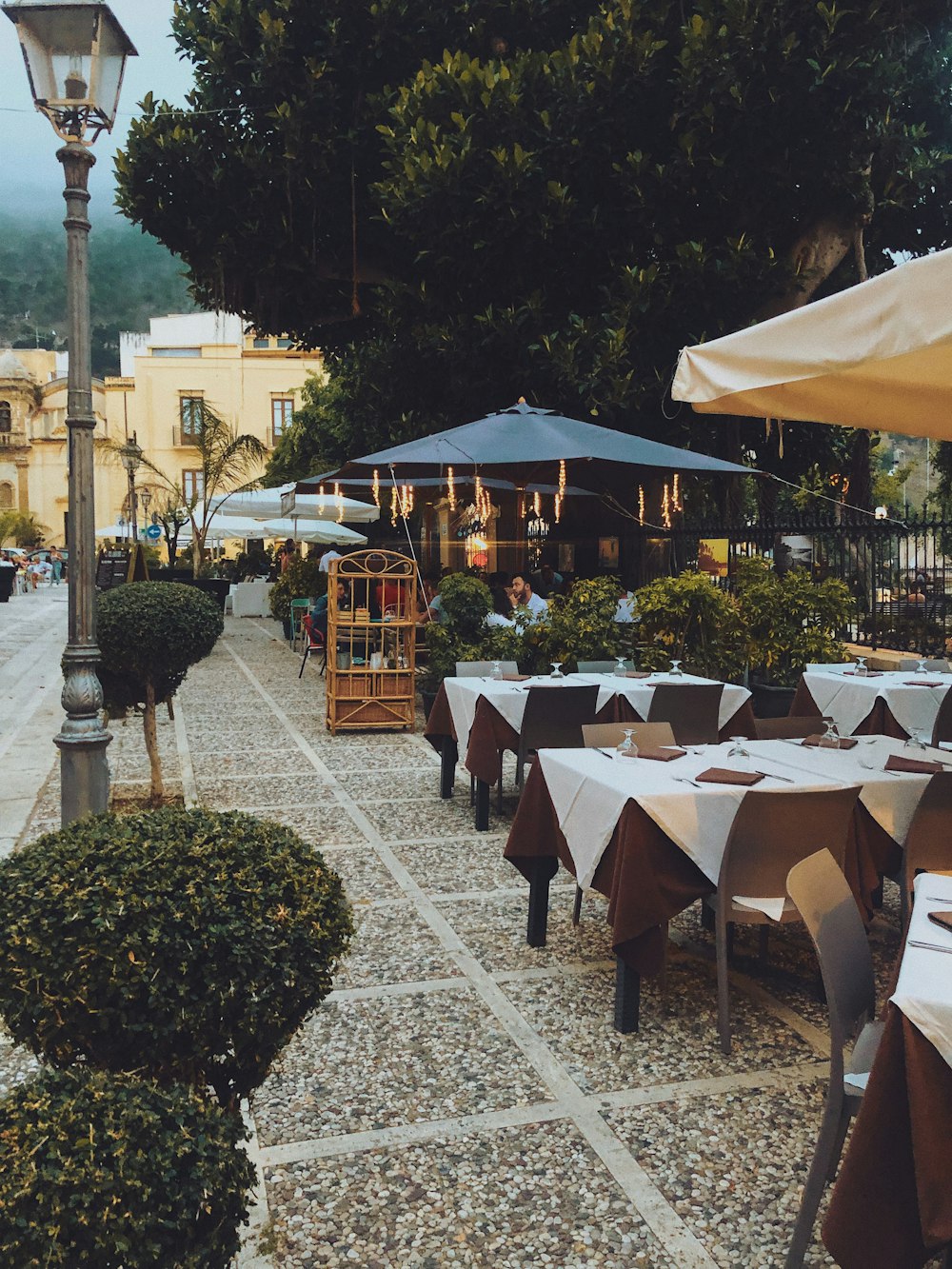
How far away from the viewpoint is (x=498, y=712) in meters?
7.04

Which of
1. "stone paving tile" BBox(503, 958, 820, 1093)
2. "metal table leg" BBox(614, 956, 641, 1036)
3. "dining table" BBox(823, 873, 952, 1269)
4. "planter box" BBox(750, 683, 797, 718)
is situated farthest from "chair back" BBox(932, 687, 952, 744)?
"dining table" BBox(823, 873, 952, 1269)

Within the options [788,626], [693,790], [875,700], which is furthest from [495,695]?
[788,626]

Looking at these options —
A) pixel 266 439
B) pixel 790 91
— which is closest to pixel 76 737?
pixel 790 91

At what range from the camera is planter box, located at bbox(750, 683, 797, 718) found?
30.8 ft

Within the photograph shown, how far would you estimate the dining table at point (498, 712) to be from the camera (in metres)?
7.01

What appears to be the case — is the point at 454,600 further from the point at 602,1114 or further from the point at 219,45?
the point at 219,45

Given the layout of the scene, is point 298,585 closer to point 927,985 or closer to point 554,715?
point 554,715

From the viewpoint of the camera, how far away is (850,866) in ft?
13.6

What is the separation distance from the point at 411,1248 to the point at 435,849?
3792 millimetres

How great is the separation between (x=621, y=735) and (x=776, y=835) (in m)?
1.43

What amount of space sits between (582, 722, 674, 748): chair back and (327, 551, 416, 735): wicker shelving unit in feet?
18.2

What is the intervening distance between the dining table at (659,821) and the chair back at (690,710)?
76.5 inches

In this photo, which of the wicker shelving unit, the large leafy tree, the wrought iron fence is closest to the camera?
the wicker shelving unit

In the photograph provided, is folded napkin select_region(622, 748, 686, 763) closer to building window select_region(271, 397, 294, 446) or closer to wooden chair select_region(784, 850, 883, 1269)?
wooden chair select_region(784, 850, 883, 1269)
